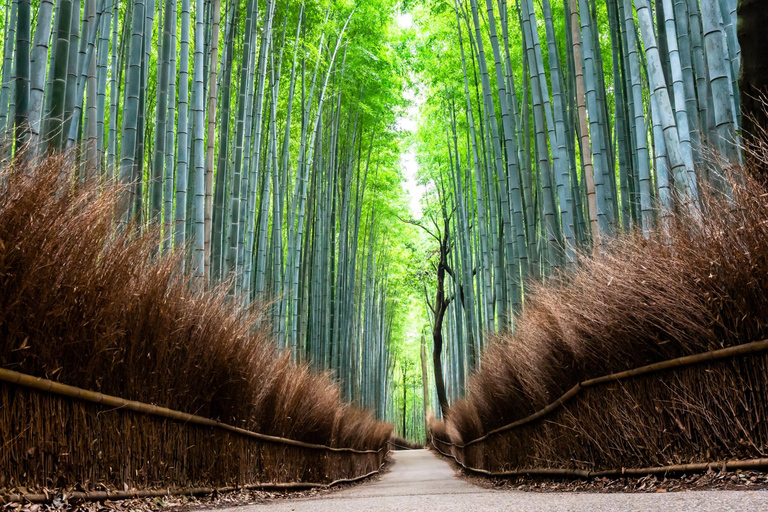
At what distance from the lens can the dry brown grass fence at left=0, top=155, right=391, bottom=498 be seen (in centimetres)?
192

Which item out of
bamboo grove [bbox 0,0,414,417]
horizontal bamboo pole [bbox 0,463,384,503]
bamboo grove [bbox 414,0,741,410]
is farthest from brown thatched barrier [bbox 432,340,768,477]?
bamboo grove [bbox 0,0,414,417]

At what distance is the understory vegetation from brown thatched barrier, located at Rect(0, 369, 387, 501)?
2.5 inches

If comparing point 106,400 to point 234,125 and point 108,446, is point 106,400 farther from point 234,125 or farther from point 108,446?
point 234,125

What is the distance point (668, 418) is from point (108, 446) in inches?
80.7

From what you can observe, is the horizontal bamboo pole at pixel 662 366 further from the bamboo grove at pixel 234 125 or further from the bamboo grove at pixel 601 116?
the bamboo grove at pixel 234 125

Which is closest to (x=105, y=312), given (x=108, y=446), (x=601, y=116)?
(x=108, y=446)

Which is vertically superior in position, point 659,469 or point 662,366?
point 662,366

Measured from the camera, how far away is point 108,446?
2363mm

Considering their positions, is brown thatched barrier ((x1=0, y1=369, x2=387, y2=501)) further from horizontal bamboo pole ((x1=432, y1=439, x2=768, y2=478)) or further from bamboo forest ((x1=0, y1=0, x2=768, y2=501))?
A: horizontal bamboo pole ((x1=432, y1=439, x2=768, y2=478))

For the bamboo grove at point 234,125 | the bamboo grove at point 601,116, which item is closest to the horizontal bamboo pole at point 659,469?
the bamboo grove at point 601,116

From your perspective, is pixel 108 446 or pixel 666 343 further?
pixel 666 343

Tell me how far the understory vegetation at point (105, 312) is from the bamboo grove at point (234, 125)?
179mm

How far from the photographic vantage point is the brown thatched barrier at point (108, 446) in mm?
1906

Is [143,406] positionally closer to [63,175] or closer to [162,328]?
[162,328]
